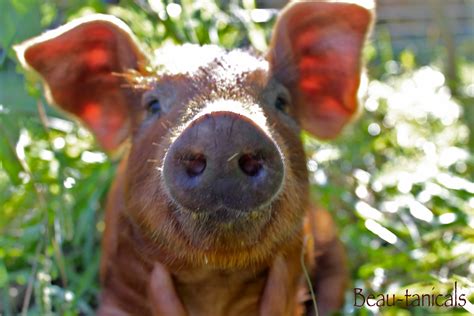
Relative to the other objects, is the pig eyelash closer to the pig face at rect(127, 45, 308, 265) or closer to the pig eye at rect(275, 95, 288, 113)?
the pig face at rect(127, 45, 308, 265)

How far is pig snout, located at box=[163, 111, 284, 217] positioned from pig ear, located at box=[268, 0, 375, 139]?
2.10ft

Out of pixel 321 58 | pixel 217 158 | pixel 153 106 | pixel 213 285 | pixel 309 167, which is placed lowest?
pixel 309 167

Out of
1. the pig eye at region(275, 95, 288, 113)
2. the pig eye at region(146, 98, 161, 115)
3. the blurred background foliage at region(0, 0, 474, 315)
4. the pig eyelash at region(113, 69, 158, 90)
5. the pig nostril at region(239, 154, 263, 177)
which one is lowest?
the blurred background foliage at region(0, 0, 474, 315)

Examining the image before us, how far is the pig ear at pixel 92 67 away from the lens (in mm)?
2273

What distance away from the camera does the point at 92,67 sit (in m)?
2.45

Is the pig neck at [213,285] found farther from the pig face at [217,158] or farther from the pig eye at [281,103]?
the pig eye at [281,103]

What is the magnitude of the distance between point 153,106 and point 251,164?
57 cm

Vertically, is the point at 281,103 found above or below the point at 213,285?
above

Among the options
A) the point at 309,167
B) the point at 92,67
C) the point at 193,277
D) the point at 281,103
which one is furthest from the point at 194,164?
the point at 309,167

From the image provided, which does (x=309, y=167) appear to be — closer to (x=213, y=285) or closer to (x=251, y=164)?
(x=213, y=285)

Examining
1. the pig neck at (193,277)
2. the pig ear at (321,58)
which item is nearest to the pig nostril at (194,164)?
the pig neck at (193,277)

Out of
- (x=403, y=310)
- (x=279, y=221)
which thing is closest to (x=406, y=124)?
(x=403, y=310)

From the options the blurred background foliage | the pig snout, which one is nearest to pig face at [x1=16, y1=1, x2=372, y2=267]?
the pig snout

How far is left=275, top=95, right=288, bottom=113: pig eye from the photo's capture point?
7.11ft
